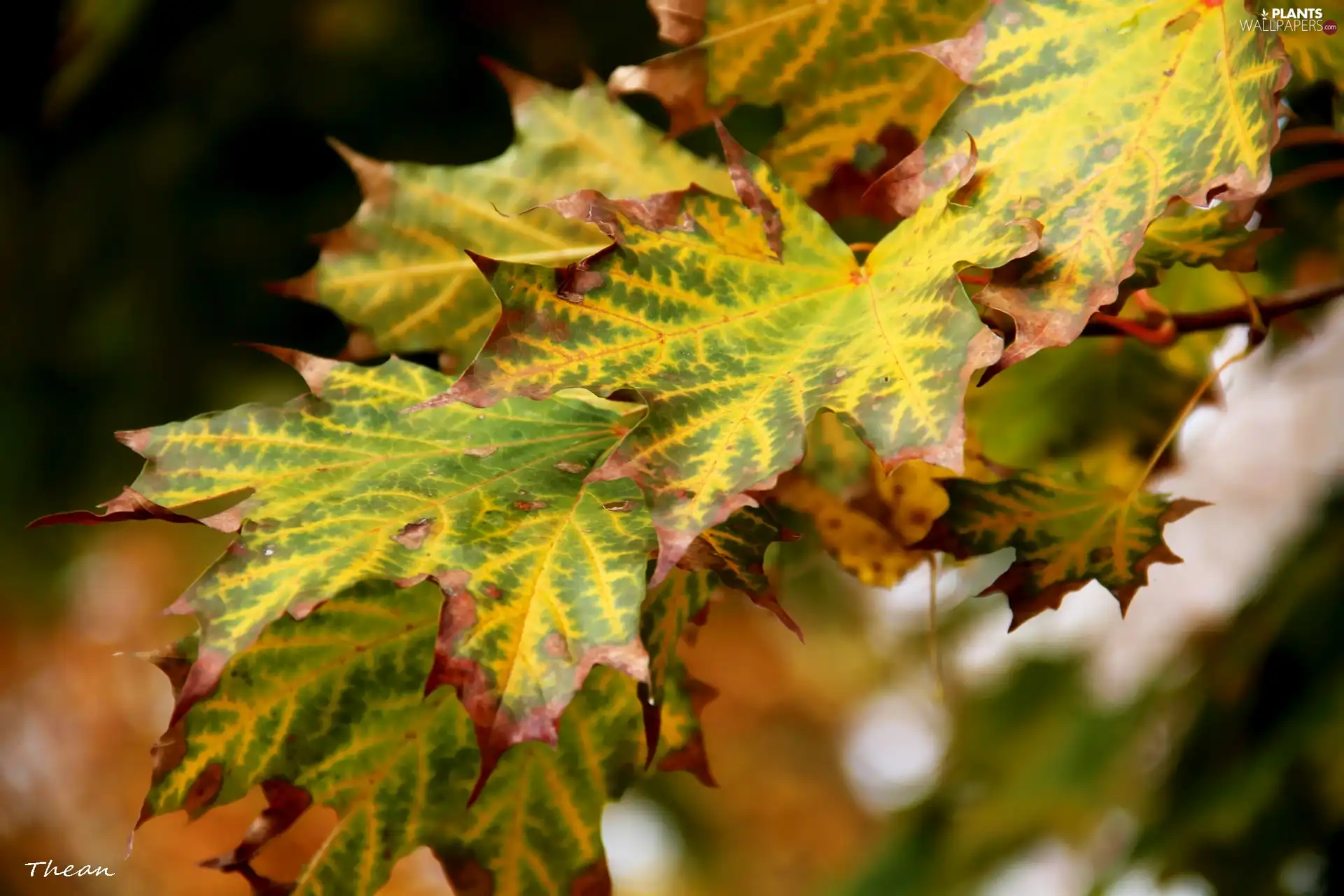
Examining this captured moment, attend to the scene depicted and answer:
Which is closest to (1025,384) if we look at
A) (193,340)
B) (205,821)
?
(193,340)

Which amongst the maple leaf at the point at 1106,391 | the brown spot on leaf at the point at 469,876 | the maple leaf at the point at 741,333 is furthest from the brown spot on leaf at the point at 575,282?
the maple leaf at the point at 1106,391

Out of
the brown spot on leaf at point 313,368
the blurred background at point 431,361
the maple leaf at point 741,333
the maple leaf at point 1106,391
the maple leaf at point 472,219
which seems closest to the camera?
the maple leaf at point 741,333

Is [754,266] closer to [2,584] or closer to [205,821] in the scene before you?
[2,584]

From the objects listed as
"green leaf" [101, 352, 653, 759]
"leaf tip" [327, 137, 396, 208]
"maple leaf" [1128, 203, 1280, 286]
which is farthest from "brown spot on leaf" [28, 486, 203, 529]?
"maple leaf" [1128, 203, 1280, 286]

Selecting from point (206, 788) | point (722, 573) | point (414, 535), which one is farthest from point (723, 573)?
point (206, 788)

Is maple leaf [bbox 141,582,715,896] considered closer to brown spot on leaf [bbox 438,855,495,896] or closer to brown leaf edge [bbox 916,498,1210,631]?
brown spot on leaf [bbox 438,855,495,896]

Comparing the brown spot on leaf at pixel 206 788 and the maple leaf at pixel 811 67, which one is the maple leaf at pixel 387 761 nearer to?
the brown spot on leaf at pixel 206 788
